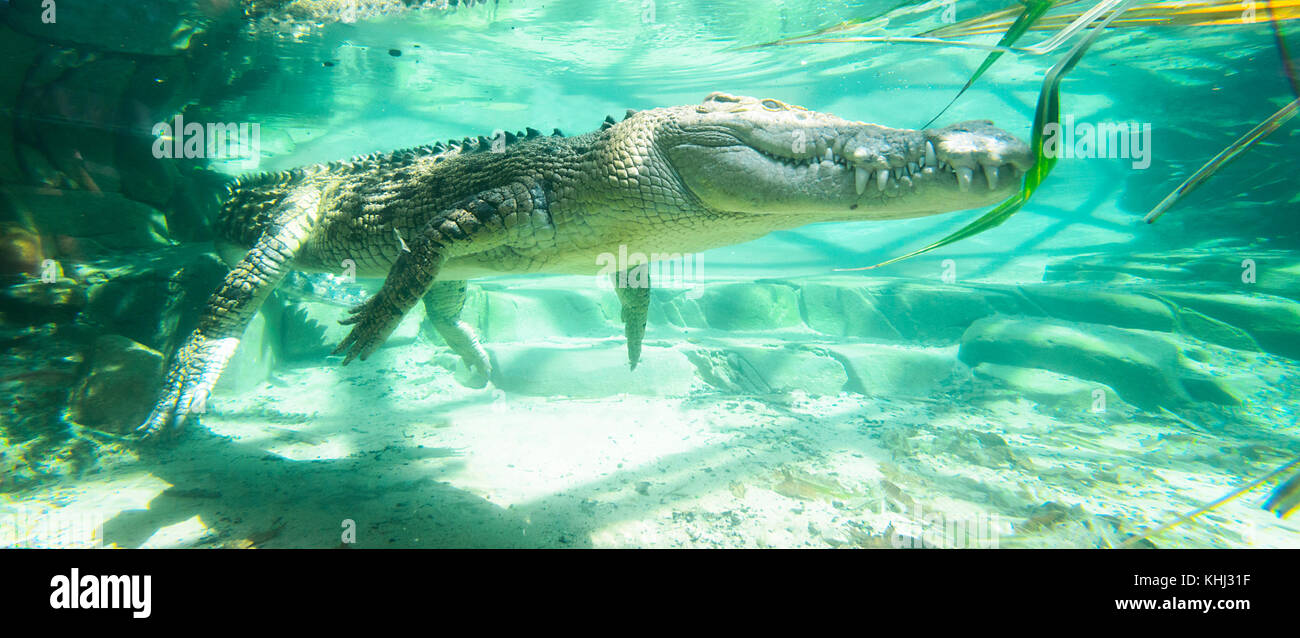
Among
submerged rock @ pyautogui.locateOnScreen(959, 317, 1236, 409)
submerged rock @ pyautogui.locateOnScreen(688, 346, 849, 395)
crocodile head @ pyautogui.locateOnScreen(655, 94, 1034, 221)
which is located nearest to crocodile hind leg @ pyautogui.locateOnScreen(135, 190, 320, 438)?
crocodile head @ pyautogui.locateOnScreen(655, 94, 1034, 221)

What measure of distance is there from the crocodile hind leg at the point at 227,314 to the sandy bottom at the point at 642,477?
0.97 feet

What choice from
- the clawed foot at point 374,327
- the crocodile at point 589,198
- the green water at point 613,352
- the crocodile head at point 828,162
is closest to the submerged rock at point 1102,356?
the green water at point 613,352

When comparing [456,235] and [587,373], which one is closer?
[456,235]

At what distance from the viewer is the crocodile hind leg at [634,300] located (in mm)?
4164

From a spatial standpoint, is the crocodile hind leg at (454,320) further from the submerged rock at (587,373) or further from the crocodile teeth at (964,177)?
the crocodile teeth at (964,177)

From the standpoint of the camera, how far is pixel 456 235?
101 inches

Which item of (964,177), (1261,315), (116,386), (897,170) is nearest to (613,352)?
(116,386)

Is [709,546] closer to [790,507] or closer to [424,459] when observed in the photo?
[790,507]

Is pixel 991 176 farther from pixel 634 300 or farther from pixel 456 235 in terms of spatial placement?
pixel 634 300

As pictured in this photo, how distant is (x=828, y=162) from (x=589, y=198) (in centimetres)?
125

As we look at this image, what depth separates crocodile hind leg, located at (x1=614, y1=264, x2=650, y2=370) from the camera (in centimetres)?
416

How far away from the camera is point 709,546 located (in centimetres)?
223
